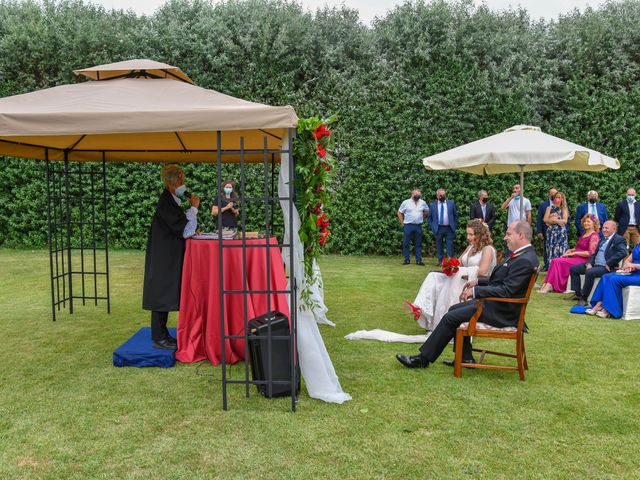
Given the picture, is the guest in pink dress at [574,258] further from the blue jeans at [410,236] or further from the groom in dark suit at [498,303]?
the groom in dark suit at [498,303]

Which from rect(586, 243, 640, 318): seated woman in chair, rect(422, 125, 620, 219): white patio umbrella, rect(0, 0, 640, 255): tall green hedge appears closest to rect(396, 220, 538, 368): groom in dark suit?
rect(422, 125, 620, 219): white patio umbrella

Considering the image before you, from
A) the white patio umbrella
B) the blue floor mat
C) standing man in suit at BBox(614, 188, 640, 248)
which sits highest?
the white patio umbrella

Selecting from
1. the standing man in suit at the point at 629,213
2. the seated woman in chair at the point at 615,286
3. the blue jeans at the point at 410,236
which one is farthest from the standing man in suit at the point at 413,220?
the seated woman in chair at the point at 615,286

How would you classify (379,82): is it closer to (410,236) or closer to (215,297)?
(410,236)

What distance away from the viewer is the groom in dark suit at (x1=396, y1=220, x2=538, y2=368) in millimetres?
5301

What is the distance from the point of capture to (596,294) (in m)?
8.54

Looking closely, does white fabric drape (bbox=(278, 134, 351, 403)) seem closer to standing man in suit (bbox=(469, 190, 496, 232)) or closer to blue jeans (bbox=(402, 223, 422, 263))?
blue jeans (bbox=(402, 223, 422, 263))

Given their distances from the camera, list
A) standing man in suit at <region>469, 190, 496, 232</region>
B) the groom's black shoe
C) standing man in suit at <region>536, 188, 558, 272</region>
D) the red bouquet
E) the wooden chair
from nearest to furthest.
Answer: the wooden chair, the groom's black shoe, the red bouquet, standing man in suit at <region>536, 188, 558, 272</region>, standing man in suit at <region>469, 190, 496, 232</region>

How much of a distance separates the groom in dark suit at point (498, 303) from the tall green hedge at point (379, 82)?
907 cm

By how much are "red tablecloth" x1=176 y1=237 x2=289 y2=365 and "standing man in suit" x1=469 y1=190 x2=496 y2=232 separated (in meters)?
8.40

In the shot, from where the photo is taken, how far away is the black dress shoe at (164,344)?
606 centimetres

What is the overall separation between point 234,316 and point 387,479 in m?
2.72

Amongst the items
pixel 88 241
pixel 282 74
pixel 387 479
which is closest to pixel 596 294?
pixel 387 479

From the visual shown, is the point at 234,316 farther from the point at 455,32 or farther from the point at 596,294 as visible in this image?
the point at 455,32
